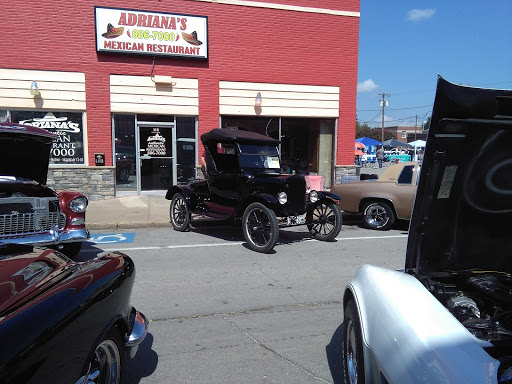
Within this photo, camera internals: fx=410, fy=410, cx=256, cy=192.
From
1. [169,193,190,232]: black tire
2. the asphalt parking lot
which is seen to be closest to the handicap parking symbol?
the asphalt parking lot

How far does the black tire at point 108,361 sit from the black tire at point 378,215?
7410 millimetres

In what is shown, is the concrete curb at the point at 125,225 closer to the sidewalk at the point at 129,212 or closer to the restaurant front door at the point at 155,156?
the sidewalk at the point at 129,212

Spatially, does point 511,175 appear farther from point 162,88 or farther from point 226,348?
point 162,88

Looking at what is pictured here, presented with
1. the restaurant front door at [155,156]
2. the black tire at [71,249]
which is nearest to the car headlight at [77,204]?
the black tire at [71,249]

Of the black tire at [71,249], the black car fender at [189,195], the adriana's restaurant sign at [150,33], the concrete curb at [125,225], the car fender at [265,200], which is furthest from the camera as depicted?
the adriana's restaurant sign at [150,33]

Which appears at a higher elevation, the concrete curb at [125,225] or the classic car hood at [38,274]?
the classic car hood at [38,274]

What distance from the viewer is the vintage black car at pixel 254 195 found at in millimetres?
7004

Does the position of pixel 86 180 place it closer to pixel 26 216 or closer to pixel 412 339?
pixel 26 216

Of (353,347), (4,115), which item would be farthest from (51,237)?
(4,115)

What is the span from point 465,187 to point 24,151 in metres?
5.59

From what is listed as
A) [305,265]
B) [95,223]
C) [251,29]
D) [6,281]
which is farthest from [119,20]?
[6,281]

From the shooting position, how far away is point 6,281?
2180 mm

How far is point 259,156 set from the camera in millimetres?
8102

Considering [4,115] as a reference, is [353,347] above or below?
below
